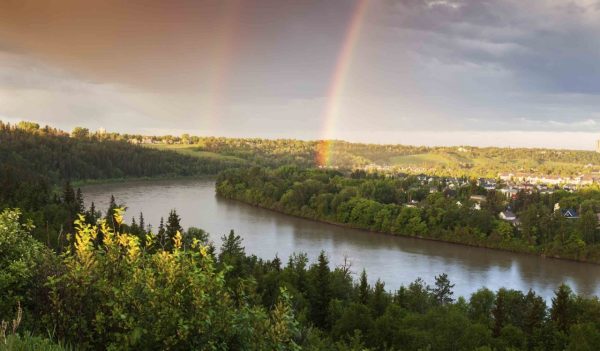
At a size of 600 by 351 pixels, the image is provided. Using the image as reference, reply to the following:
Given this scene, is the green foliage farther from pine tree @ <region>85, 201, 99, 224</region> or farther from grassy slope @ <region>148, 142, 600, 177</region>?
grassy slope @ <region>148, 142, 600, 177</region>

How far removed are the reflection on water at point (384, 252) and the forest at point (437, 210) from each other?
3.18 ft

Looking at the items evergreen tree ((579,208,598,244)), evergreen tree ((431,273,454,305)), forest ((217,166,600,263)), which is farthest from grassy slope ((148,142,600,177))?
evergreen tree ((431,273,454,305))

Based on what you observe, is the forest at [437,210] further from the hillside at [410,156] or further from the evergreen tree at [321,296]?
the hillside at [410,156]

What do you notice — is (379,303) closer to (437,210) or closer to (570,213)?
(437,210)

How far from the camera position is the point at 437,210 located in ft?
101

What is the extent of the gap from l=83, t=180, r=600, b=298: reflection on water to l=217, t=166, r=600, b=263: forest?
38.2 inches

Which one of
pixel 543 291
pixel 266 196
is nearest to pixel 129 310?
pixel 543 291

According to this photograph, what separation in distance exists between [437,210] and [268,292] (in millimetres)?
19919

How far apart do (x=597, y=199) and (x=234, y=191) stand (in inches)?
1109

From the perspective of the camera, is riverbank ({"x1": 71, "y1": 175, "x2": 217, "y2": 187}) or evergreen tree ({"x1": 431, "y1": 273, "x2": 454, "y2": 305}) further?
riverbank ({"x1": 71, "y1": 175, "x2": 217, "y2": 187})

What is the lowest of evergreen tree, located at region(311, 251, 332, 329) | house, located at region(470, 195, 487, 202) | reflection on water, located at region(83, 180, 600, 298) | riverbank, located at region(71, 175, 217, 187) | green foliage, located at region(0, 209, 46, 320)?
reflection on water, located at region(83, 180, 600, 298)

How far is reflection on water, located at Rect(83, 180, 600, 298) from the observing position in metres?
19.9

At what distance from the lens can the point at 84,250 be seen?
10.6ft

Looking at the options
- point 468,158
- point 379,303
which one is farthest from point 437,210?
point 468,158
